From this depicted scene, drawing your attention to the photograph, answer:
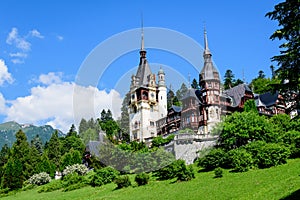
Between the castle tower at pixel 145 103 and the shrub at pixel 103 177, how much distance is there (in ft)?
84.1

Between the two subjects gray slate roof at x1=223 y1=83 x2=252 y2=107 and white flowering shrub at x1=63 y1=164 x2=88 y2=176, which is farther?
gray slate roof at x1=223 y1=83 x2=252 y2=107

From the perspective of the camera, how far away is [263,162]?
31.7 metres

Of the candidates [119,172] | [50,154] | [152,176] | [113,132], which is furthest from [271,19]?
[50,154]

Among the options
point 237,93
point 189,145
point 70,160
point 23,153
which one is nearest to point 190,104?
point 237,93

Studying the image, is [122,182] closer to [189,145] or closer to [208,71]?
[189,145]

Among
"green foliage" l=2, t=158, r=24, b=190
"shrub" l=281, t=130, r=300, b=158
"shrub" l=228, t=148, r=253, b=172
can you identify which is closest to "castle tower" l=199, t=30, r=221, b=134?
"shrub" l=281, t=130, r=300, b=158

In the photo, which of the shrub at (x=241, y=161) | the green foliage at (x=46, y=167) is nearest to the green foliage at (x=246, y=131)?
the shrub at (x=241, y=161)

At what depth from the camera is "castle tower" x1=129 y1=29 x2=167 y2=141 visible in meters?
66.9

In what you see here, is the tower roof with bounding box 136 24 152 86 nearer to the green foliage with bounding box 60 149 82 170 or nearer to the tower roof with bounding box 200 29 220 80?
the tower roof with bounding box 200 29 220 80

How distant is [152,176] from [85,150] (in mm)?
32631

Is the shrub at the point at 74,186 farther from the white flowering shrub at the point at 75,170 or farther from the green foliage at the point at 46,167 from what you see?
the green foliage at the point at 46,167

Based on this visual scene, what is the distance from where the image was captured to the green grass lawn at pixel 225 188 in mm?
20845

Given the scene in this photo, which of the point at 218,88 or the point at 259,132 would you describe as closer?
the point at 259,132

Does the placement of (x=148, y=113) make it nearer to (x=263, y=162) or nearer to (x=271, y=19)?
(x=263, y=162)
